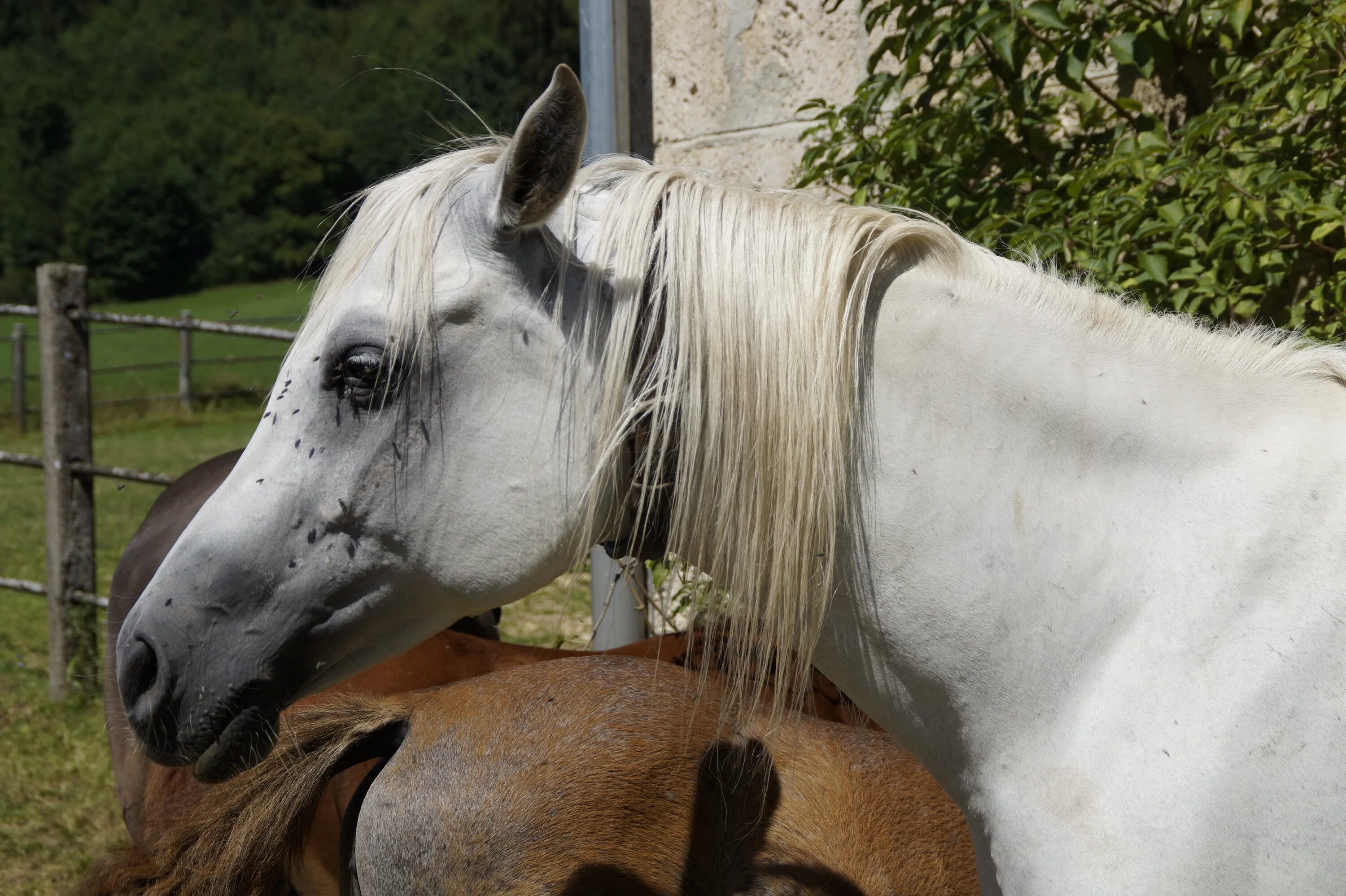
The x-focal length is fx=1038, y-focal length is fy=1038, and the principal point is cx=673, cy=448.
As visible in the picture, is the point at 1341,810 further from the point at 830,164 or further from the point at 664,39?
the point at 664,39

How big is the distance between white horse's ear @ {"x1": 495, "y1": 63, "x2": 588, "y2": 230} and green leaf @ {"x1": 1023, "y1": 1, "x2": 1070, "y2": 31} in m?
1.77

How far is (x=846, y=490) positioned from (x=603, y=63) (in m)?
2.16

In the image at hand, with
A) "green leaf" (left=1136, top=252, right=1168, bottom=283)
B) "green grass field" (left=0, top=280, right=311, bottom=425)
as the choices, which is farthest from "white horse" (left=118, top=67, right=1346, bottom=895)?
"green grass field" (left=0, top=280, right=311, bottom=425)

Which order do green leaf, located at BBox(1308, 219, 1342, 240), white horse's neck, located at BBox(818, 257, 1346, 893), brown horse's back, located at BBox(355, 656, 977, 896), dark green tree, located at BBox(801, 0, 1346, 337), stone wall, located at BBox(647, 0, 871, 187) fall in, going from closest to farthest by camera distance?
white horse's neck, located at BBox(818, 257, 1346, 893)
brown horse's back, located at BBox(355, 656, 977, 896)
green leaf, located at BBox(1308, 219, 1342, 240)
dark green tree, located at BBox(801, 0, 1346, 337)
stone wall, located at BBox(647, 0, 871, 187)

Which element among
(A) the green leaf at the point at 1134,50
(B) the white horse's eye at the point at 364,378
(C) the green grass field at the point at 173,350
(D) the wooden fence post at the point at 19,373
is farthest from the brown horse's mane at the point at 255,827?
(D) the wooden fence post at the point at 19,373

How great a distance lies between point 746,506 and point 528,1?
47613 millimetres

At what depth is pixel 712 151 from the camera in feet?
12.3

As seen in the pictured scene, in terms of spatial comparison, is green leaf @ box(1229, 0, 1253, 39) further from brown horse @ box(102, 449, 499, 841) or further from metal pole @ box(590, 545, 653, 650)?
brown horse @ box(102, 449, 499, 841)

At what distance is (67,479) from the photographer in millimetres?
4465

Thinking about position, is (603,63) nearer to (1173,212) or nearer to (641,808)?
(1173,212)

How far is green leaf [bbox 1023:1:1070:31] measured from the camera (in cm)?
244

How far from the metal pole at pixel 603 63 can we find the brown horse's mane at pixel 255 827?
5.94 feet

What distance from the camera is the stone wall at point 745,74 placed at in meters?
3.40

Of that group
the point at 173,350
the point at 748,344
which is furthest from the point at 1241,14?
the point at 173,350
